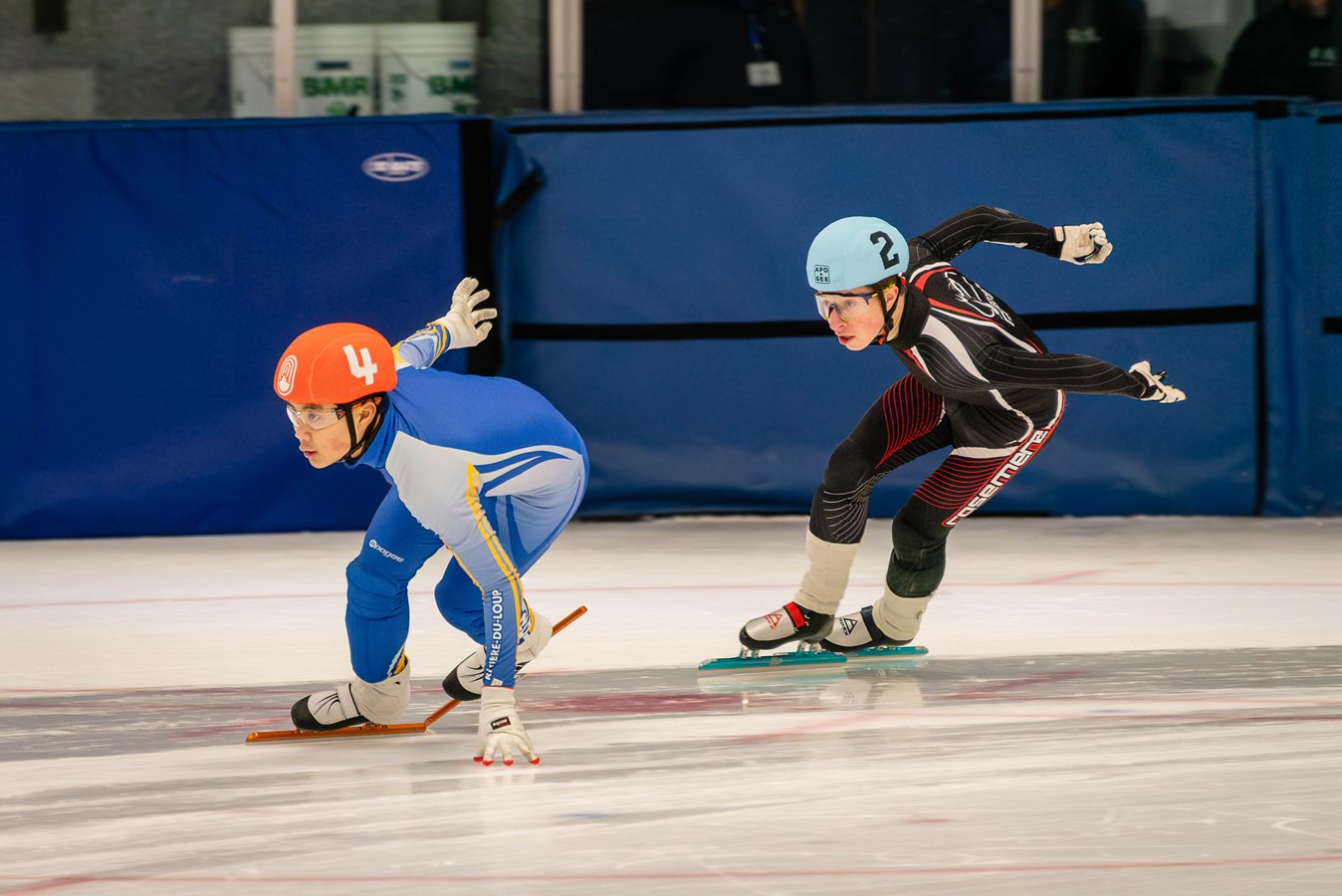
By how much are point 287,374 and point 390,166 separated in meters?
4.02

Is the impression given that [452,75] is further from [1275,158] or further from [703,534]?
[1275,158]

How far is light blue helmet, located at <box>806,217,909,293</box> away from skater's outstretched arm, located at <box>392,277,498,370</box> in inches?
30.4

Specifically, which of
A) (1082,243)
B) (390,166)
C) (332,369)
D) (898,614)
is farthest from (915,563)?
(390,166)

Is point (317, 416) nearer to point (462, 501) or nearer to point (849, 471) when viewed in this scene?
point (462, 501)

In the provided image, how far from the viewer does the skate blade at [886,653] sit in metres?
4.64

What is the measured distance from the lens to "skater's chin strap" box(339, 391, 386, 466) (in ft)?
11.1

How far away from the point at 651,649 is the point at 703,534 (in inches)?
93.5

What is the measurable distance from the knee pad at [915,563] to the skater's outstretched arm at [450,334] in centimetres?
127

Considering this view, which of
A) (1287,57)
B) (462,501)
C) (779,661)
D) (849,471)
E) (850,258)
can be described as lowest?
(779,661)

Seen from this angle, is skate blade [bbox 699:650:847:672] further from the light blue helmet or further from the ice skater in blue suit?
the light blue helmet

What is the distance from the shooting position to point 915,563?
183 inches

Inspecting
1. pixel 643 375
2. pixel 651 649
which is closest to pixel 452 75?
pixel 643 375

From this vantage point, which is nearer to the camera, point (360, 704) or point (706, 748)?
point (706, 748)

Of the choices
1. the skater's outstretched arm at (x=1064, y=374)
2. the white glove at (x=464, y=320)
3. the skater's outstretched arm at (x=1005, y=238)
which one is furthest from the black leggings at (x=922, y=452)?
the white glove at (x=464, y=320)
